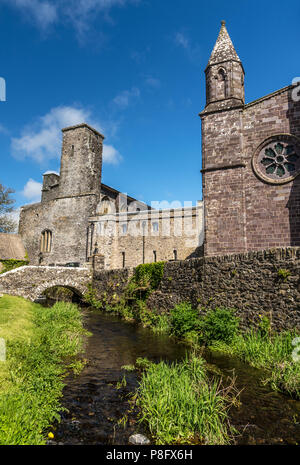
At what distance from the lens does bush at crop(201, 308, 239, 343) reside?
342 inches

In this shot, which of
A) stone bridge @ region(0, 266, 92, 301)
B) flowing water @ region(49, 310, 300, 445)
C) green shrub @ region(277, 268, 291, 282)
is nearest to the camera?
flowing water @ region(49, 310, 300, 445)

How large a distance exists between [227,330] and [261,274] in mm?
2010

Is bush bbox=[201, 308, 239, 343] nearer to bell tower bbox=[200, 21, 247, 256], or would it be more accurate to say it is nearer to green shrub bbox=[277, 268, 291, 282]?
green shrub bbox=[277, 268, 291, 282]

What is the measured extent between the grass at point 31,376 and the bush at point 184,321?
360cm

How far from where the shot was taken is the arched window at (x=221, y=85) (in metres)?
14.5

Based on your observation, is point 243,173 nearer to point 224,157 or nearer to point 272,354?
point 224,157

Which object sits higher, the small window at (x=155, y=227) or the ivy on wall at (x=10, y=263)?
the small window at (x=155, y=227)

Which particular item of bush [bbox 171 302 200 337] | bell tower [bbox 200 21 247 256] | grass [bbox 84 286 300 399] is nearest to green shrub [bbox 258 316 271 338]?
grass [bbox 84 286 300 399]

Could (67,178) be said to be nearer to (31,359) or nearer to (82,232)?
(82,232)

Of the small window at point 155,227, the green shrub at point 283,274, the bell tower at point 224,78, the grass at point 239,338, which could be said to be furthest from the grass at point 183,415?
the small window at point 155,227

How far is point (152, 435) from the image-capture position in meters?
4.00

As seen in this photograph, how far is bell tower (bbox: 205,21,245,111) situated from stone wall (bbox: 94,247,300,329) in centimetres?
833

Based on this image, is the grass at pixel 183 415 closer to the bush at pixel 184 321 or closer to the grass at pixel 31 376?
the grass at pixel 31 376

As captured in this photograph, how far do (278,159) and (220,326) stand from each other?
26.9 feet
